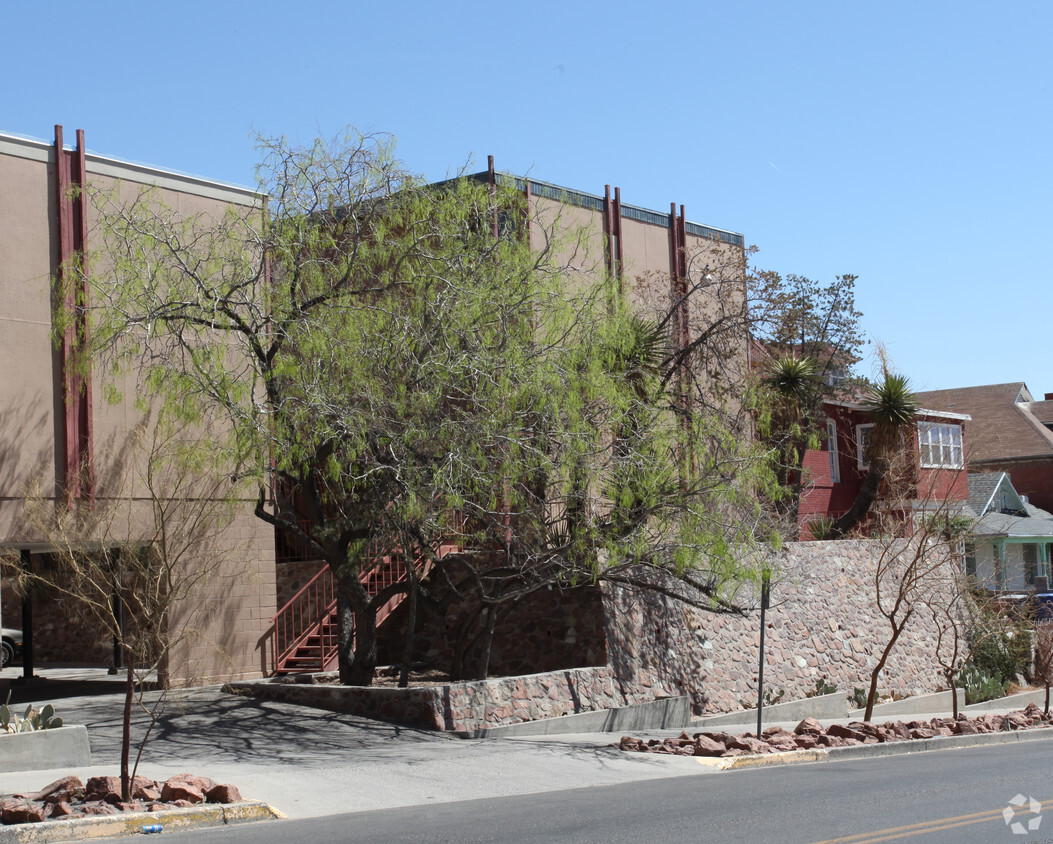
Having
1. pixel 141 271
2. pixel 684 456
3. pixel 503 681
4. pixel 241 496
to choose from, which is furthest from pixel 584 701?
pixel 141 271

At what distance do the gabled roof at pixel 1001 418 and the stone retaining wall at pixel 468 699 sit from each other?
35127 mm

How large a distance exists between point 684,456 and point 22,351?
10.8 m

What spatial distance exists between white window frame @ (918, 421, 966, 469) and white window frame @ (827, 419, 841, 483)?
2724 mm

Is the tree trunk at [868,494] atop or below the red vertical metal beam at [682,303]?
below

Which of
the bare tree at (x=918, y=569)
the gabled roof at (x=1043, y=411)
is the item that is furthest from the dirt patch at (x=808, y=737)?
the gabled roof at (x=1043, y=411)

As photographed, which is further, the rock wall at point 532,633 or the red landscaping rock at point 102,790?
the rock wall at point 532,633

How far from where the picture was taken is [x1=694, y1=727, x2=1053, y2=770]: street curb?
566 inches

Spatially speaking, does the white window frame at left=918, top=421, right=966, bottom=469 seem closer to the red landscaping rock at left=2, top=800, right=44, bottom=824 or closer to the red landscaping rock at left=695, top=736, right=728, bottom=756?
the red landscaping rock at left=695, top=736, right=728, bottom=756

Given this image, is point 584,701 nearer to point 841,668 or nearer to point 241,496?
point 241,496

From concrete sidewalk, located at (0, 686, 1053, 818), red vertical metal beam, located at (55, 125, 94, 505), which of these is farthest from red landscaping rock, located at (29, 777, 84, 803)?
red vertical metal beam, located at (55, 125, 94, 505)

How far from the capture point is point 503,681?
16844mm

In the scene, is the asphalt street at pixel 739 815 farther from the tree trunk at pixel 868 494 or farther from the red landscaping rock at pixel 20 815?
the tree trunk at pixel 868 494

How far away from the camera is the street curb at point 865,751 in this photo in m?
14.4

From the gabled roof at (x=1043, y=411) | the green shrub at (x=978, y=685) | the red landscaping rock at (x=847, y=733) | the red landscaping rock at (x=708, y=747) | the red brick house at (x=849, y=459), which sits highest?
the gabled roof at (x=1043, y=411)
